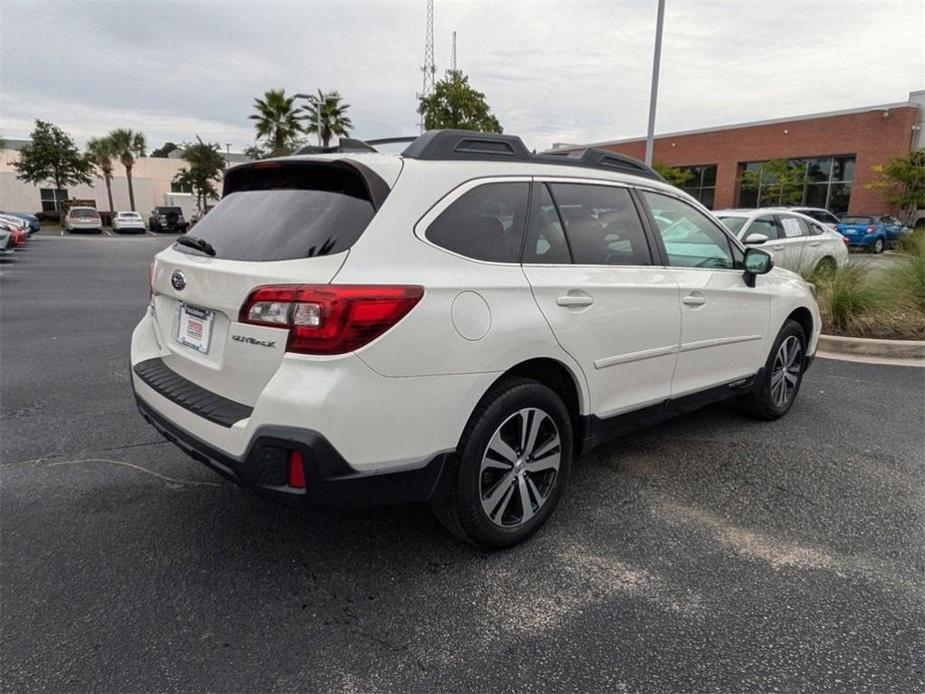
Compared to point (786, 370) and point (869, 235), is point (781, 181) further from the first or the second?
point (786, 370)

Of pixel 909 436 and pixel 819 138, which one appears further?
pixel 819 138

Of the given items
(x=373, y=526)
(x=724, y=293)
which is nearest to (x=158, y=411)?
(x=373, y=526)

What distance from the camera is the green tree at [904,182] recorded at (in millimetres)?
29078

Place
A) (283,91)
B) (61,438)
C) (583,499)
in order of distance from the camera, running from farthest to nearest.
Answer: (283,91) → (61,438) → (583,499)

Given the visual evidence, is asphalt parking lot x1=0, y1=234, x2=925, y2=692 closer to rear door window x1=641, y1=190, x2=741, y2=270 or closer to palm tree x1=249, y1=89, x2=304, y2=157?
rear door window x1=641, y1=190, x2=741, y2=270

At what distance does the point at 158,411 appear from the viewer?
2859mm

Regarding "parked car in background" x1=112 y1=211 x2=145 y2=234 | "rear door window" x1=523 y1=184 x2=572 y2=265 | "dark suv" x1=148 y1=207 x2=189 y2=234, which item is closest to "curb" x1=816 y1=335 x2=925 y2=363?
"rear door window" x1=523 y1=184 x2=572 y2=265

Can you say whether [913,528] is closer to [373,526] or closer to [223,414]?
[373,526]

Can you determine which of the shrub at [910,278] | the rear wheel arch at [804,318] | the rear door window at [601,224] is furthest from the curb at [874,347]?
the rear door window at [601,224]

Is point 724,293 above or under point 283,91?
under

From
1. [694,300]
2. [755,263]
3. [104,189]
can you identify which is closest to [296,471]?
[694,300]

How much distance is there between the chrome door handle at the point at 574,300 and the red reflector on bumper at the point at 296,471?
1340mm

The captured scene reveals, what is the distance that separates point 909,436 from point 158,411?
4964mm

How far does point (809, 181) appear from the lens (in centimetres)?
3481
